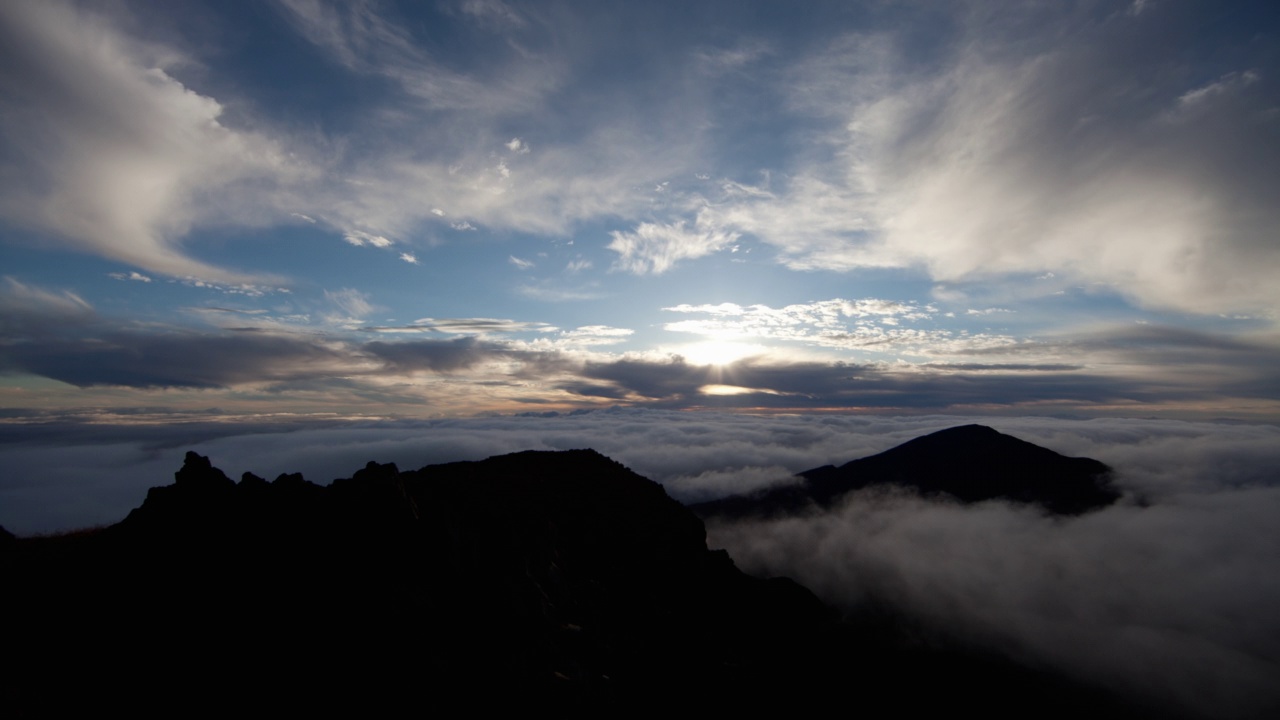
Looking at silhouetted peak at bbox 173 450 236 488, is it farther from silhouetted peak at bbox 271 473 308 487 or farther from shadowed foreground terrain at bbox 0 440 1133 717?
silhouetted peak at bbox 271 473 308 487

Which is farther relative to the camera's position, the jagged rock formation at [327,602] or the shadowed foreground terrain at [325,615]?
the jagged rock formation at [327,602]

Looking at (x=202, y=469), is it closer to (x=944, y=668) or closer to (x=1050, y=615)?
(x=944, y=668)

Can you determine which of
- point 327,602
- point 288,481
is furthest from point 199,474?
point 327,602

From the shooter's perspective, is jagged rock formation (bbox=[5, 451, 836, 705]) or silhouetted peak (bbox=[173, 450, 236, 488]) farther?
silhouetted peak (bbox=[173, 450, 236, 488])

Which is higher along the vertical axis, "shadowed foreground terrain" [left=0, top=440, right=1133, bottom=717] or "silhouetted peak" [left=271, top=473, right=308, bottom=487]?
→ "silhouetted peak" [left=271, top=473, right=308, bottom=487]

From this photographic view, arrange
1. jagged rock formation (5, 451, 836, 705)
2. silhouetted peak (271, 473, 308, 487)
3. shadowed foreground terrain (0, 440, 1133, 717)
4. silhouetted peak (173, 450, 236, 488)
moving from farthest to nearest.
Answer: silhouetted peak (271, 473, 308, 487) → silhouetted peak (173, 450, 236, 488) → jagged rock formation (5, 451, 836, 705) → shadowed foreground terrain (0, 440, 1133, 717)

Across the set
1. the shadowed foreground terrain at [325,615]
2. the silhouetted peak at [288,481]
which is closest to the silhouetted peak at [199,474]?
the shadowed foreground terrain at [325,615]

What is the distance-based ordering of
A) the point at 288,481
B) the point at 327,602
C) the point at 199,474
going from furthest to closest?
1. the point at 288,481
2. the point at 199,474
3. the point at 327,602

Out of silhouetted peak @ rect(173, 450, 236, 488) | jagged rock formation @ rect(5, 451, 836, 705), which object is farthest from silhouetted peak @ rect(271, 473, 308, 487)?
silhouetted peak @ rect(173, 450, 236, 488)

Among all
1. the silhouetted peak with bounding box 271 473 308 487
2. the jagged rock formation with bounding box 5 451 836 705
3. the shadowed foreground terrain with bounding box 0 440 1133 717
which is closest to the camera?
the shadowed foreground terrain with bounding box 0 440 1133 717

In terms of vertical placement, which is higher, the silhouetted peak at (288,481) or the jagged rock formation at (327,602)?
the silhouetted peak at (288,481)

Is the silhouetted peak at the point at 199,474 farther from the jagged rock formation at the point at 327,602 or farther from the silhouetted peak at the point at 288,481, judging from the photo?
the silhouetted peak at the point at 288,481

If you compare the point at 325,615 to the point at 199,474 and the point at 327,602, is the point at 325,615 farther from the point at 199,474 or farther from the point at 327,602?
the point at 199,474

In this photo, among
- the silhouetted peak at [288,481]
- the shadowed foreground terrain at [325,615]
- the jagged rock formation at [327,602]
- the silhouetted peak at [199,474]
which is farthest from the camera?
the silhouetted peak at [288,481]
